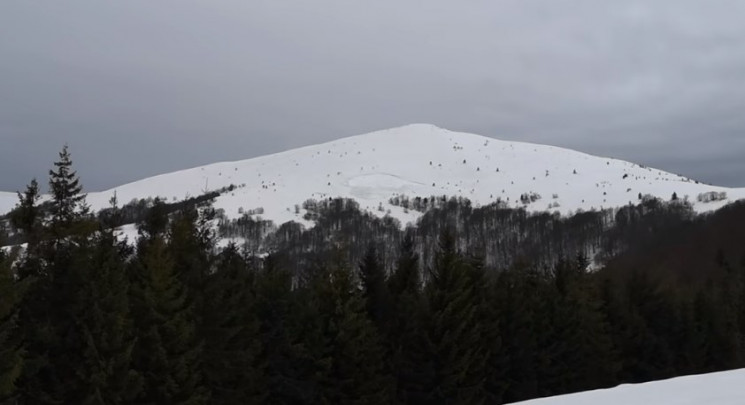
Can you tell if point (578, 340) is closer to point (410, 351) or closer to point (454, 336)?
point (454, 336)

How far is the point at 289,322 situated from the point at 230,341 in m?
2.96

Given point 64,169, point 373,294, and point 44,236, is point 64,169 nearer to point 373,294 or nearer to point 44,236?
point 44,236

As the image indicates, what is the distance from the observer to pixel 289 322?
79.4ft

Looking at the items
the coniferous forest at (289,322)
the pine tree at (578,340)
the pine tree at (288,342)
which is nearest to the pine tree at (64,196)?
the coniferous forest at (289,322)

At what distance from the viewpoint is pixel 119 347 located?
51.9ft

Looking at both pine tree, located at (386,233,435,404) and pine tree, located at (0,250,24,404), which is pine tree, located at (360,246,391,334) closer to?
pine tree, located at (386,233,435,404)

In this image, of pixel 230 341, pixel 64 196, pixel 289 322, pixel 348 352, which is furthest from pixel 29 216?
pixel 348 352

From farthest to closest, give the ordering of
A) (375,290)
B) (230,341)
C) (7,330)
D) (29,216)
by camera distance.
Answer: (375,290) < (230,341) < (29,216) < (7,330)

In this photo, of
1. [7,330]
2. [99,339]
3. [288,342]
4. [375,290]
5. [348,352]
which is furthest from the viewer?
[375,290]

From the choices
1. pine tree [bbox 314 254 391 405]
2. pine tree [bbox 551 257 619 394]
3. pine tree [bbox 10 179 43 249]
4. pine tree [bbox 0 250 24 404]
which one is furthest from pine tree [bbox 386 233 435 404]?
pine tree [bbox 0 250 24 404]

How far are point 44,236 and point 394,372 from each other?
1364cm

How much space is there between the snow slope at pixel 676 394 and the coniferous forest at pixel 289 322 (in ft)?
35.5

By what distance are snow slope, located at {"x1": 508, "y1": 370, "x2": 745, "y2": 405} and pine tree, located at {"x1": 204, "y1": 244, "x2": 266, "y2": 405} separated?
523 inches

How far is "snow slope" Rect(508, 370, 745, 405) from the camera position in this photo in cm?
733
